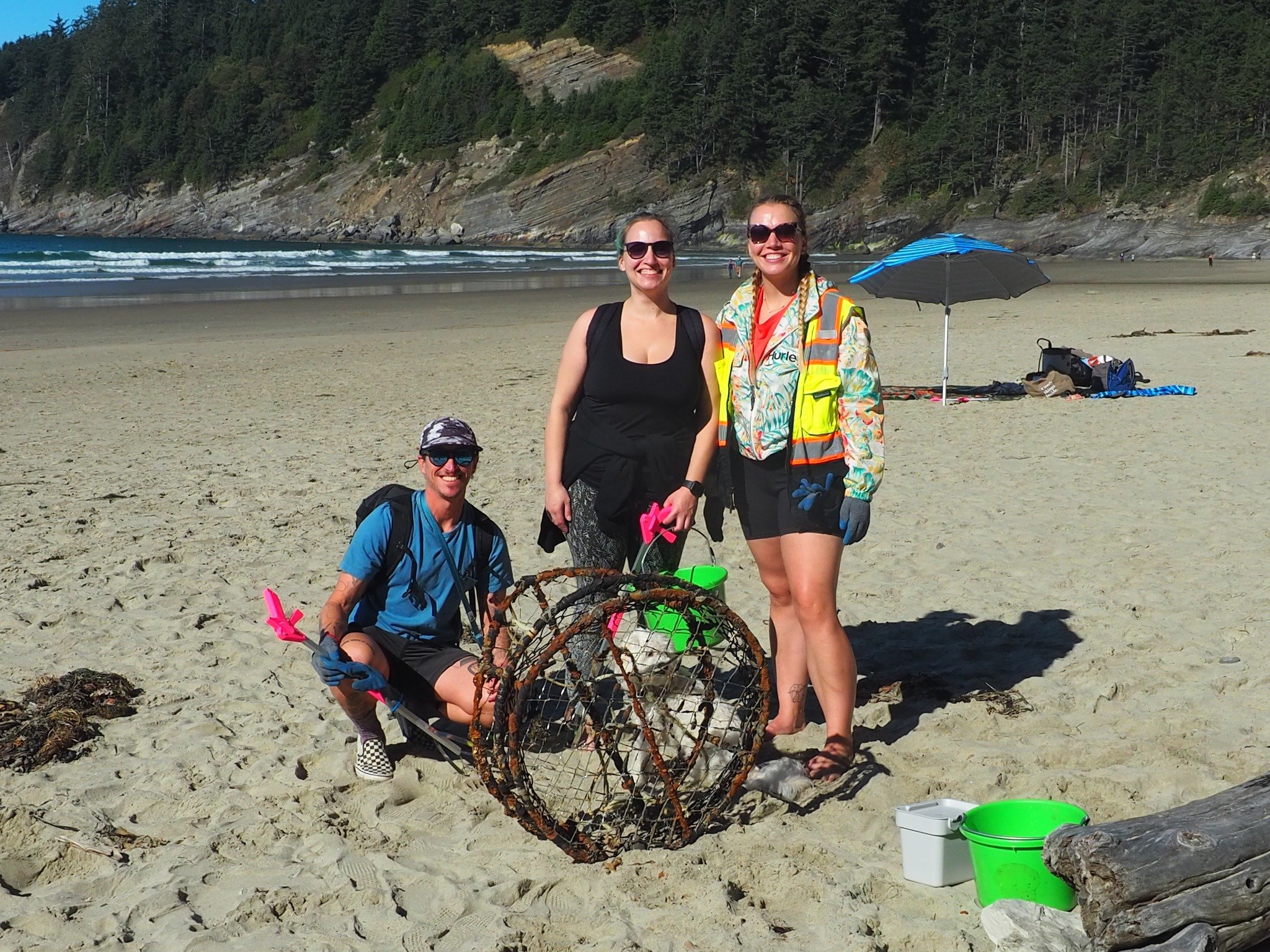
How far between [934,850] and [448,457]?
5.98 ft

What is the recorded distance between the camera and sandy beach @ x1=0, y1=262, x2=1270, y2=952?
3.09 metres

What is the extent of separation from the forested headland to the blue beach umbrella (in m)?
51.8

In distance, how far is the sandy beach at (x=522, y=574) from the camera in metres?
3.09

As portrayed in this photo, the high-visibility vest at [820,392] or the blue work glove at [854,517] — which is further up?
the high-visibility vest at [820,392]

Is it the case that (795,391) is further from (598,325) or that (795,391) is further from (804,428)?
(598,325)

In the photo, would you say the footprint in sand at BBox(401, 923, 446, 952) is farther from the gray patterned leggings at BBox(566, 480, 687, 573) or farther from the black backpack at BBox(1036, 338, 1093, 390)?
the black backpack at BBox(1036, 338, 1093, 390)

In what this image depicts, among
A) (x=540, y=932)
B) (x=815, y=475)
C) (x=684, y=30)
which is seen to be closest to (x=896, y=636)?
(x=815, y=475)

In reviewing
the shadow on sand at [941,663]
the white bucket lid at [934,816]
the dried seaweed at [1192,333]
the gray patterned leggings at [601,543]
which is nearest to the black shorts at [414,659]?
the gray patterned leggings at [601,543]

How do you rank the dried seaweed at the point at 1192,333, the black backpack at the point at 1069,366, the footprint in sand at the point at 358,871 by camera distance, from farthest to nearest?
the dried seaweed at the point at 1192,333
the black backpack at the point at 1069,366
the footprint in sand at the point at 358,871

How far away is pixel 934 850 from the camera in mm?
3119

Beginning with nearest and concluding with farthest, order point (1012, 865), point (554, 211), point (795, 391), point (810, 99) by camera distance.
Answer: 1. point (1012, 865)
2. point (795, 391)
3. point (554, 211)
4. point (810, 99)

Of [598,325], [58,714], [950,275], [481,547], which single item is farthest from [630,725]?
[950,275]

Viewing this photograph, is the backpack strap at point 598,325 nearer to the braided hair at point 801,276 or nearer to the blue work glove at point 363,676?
the braided hair at point 801,276

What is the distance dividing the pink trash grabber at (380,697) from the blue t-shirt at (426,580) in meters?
0.23
